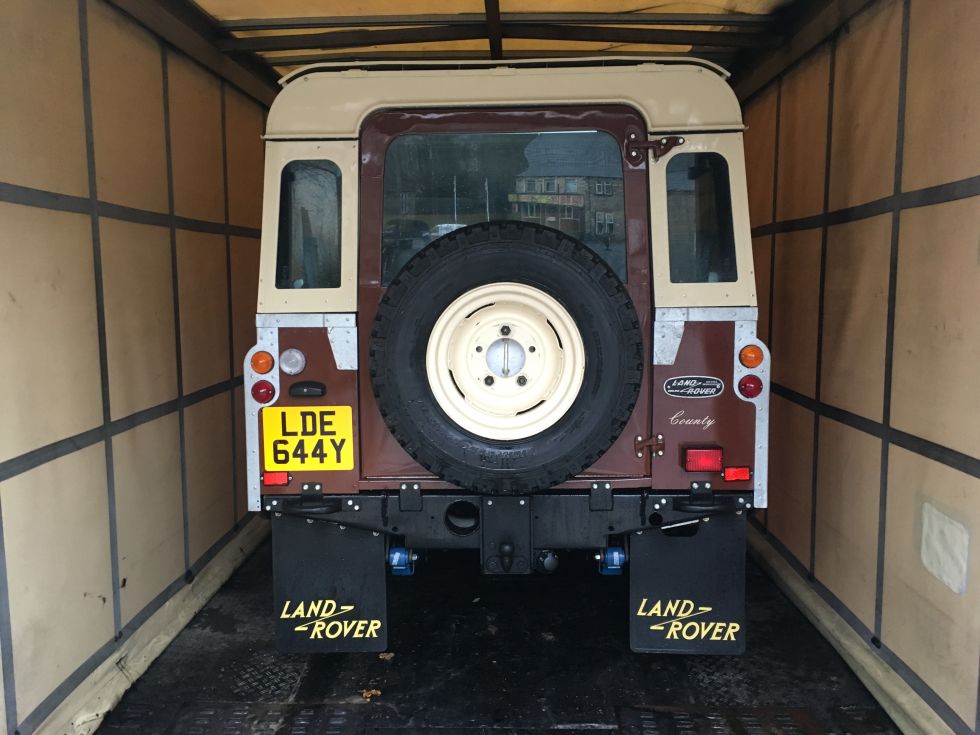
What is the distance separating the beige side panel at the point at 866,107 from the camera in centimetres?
332

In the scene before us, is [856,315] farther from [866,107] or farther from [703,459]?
[703,459]

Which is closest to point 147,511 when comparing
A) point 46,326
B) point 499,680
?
point 46,326

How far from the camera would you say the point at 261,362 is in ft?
10.2

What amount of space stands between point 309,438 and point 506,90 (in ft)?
5.61

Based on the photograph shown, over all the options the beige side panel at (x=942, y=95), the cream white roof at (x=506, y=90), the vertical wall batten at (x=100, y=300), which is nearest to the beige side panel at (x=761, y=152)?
the beige side panel at (x=942, y=95)

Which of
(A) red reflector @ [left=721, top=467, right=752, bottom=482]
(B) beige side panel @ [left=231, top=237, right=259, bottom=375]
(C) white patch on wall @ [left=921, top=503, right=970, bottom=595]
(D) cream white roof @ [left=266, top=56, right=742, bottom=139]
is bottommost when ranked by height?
(C) white patch on wall @ [left=921, top=503, right=970, bottom=595]

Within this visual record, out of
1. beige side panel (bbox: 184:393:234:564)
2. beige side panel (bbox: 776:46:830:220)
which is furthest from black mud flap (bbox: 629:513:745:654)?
beige side panel (bbox: 184:393:234:564)

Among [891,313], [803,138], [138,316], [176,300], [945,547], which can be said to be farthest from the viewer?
[803,138]

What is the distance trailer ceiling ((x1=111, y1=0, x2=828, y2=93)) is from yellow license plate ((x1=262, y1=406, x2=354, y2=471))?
7.71 ft

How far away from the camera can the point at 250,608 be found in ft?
14.2

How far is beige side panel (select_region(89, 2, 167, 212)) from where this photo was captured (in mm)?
3459

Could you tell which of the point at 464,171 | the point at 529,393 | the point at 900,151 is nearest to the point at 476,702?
the point at 529,393

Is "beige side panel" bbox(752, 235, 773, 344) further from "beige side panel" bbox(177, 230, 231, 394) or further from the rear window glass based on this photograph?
"beige side panel" bbox(177, 230, 231, 394)

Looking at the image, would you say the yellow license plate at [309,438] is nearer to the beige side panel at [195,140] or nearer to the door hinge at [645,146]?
the door hinge at [645,146]
